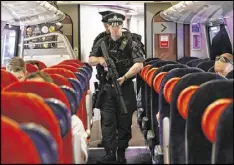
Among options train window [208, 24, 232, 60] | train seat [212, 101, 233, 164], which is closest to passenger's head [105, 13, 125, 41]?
train window [208, 24, 232, 60]

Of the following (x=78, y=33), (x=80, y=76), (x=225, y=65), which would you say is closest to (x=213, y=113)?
(x=225, y=65)

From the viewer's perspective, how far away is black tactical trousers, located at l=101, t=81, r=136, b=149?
5949mm

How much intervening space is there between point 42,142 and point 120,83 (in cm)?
424

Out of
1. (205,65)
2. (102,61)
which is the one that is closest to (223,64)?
(205,65)

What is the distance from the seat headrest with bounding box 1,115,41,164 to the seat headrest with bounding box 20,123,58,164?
41 millimetres

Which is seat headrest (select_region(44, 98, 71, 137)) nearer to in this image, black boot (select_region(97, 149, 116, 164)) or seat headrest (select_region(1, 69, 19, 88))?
seat headrest (select_region(1, 69, 19, 88))

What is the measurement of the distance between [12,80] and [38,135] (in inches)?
63.9

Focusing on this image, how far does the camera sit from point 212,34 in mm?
8508

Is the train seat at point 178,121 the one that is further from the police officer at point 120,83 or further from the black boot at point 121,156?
the black boot at point 121,156

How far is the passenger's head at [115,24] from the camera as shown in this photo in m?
5.82

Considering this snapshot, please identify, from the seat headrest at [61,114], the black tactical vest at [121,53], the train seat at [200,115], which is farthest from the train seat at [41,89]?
the black tactical vest at [121,53]

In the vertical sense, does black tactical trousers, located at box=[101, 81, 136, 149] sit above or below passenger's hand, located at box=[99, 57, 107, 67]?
below

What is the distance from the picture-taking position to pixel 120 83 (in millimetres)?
5844

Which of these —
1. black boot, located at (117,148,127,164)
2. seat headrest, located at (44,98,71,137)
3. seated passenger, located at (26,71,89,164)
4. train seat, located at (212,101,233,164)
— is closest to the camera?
train seat, located at (212,101,233,164)
